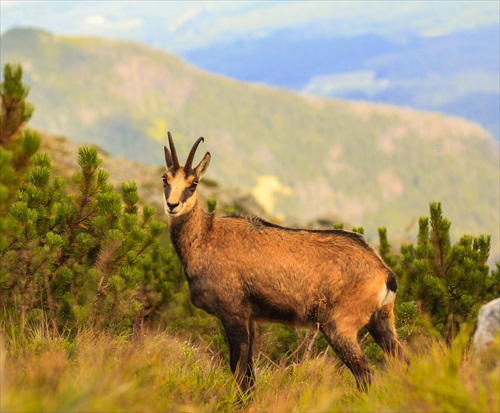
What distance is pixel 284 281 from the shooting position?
892 cm

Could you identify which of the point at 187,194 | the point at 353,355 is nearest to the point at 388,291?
the point at 353,355

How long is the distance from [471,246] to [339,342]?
5246 millimetres

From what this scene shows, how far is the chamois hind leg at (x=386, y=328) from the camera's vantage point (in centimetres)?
913

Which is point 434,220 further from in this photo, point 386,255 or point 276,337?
point 276,337

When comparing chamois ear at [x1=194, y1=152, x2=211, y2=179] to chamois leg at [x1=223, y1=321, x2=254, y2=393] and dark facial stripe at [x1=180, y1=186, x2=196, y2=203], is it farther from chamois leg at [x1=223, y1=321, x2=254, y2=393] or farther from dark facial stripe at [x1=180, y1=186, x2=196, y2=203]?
chamois leg at [x1=223, y1=321, x2=254, y2=393]

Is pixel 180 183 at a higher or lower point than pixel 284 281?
higher

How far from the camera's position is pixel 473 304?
12336mm

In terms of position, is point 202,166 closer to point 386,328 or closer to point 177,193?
point 177,193

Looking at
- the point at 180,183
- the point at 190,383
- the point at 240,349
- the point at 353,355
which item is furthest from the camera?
the point at 180,183

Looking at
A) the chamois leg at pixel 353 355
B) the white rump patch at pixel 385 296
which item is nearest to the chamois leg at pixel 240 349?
the chamois leg at pixel 353 355

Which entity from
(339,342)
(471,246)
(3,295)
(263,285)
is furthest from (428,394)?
(471,246)

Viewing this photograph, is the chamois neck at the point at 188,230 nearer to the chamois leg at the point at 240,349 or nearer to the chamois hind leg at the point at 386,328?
the chamois leg at the point at 240,349

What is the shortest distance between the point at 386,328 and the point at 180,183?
3280 mm

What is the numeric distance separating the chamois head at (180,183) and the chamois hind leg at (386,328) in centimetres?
285
